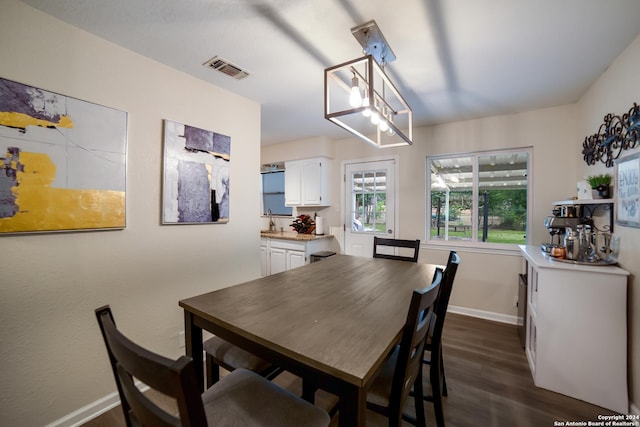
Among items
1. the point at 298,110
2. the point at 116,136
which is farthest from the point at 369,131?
the point at 116,136

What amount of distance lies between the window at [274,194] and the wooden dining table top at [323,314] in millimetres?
3100

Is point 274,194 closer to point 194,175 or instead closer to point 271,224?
point 271,224

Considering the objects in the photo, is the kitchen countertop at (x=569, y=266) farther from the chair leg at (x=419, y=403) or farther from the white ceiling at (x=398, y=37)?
the white ceiling at (x=398, y=37)

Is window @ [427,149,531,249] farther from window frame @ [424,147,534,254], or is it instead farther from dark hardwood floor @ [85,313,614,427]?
dark hardwood floor @ [85,313,614,427]

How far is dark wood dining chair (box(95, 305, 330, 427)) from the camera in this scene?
1.79ft

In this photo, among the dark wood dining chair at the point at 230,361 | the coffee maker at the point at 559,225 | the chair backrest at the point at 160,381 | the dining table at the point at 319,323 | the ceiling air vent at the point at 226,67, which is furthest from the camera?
the coffee maker at the point at 559,225

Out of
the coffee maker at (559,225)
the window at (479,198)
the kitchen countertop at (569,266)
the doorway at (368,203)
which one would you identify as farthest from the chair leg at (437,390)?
the doorway at (368,203)

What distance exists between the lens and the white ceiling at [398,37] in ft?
4.66

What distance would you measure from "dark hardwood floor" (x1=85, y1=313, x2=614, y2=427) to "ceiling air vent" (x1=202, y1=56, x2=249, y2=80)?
2.43m

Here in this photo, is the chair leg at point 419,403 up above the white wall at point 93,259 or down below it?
below

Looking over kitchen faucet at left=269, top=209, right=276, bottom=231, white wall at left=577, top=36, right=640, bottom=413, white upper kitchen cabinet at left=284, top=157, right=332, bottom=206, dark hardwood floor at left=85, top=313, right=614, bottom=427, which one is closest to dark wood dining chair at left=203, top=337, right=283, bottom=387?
dark hardwood floor at left=85, top=313, right=614, bottom=427

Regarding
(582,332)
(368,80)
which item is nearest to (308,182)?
(368,80)

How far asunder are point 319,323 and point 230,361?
580mm

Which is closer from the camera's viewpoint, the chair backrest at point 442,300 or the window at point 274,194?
the chair backrest at point 442,300
